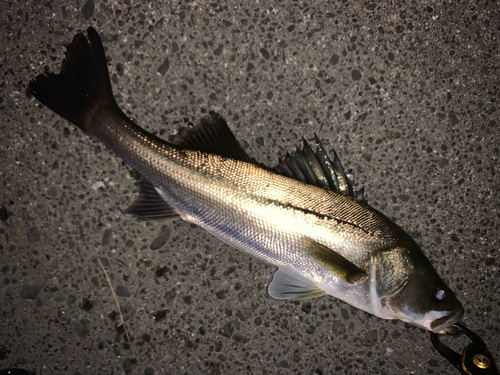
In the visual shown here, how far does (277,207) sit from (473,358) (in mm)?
1383

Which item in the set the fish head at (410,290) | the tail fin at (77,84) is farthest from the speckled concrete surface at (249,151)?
the fish head at (410,290)

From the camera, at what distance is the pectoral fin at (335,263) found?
1.52 m

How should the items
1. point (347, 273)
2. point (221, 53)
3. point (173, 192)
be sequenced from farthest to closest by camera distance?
point (221, 53) → point (173, 192) → point (347, 273)

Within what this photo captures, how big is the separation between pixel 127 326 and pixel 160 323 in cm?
20

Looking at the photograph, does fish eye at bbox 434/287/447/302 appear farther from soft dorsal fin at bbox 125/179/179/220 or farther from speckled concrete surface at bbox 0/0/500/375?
soft dorsal fin at bbox 125/179/179/220

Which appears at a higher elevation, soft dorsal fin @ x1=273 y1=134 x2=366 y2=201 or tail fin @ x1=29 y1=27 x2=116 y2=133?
tail fin @ x1=29 y1=27 x2=116 y2=133

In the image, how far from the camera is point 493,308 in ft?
7.12

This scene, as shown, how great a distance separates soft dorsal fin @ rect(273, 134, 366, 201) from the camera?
1.70m

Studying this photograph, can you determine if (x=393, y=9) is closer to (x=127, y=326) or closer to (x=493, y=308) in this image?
(x=493, y=308)

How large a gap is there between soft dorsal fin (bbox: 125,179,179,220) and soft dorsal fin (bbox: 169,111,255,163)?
275mm

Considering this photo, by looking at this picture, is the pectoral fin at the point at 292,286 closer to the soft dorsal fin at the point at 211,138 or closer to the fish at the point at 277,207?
the fish at the point at 277,207

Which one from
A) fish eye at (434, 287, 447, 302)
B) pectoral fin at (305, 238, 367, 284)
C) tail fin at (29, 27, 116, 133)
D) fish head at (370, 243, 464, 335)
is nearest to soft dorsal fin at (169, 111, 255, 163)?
tail fin at (29, 27, 116, 133)

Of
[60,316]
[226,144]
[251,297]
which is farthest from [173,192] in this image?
[60,316]

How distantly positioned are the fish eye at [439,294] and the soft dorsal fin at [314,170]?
57 centimetres
